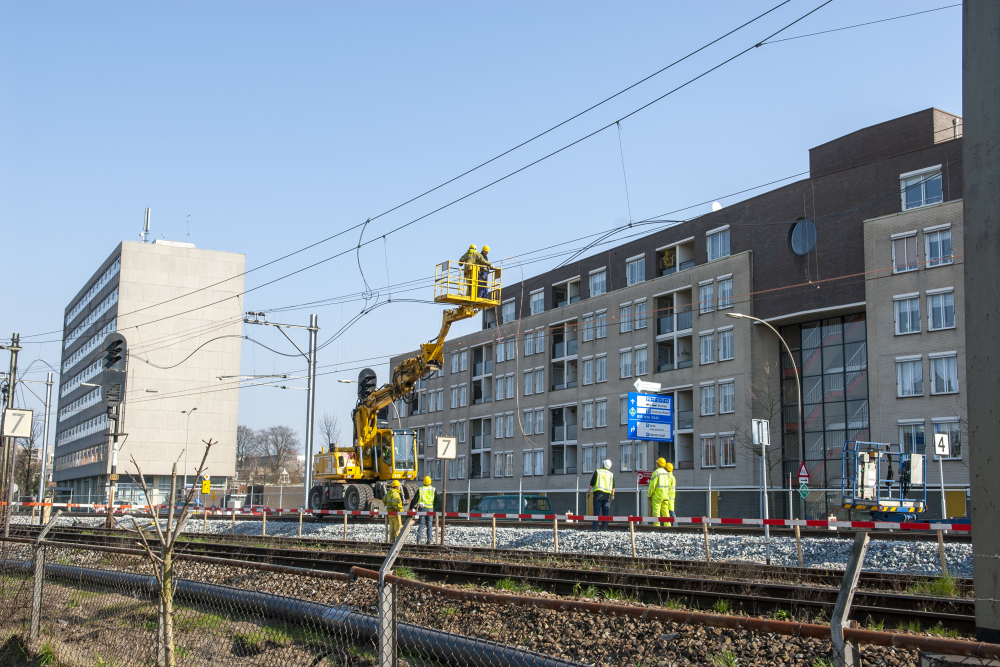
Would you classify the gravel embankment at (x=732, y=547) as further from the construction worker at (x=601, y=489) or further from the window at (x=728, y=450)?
the window at (x=728, y=450)

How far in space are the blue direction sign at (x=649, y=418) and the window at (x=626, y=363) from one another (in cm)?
2038

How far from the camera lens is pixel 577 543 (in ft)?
72.6

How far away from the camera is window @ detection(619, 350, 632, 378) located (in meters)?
61.4

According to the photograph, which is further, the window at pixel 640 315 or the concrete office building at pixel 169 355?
the concrete office building at pixel 169 355

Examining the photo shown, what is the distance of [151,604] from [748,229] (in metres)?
47.9

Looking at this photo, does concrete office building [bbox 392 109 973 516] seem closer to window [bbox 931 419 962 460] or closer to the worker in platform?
window [bbox 931 419 962 460]

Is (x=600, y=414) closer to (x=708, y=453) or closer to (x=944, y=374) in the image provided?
(x=708, y=453)

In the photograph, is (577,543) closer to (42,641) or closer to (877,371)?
(42,641)

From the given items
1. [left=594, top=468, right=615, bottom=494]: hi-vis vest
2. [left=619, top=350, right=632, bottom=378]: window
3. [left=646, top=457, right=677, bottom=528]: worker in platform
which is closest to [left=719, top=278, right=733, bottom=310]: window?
[left=619, top=350, right=632, bottom=378]: window

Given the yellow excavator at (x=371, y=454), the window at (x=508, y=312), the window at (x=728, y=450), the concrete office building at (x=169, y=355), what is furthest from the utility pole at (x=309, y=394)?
the concrete office building at (x=169, y=355)

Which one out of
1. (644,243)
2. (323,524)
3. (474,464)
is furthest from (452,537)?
(474,464)

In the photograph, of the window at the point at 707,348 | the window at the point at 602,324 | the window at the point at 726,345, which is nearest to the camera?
the window at the point at 726,345

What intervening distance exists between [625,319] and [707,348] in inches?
303

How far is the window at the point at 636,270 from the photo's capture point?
6175 centimetres
